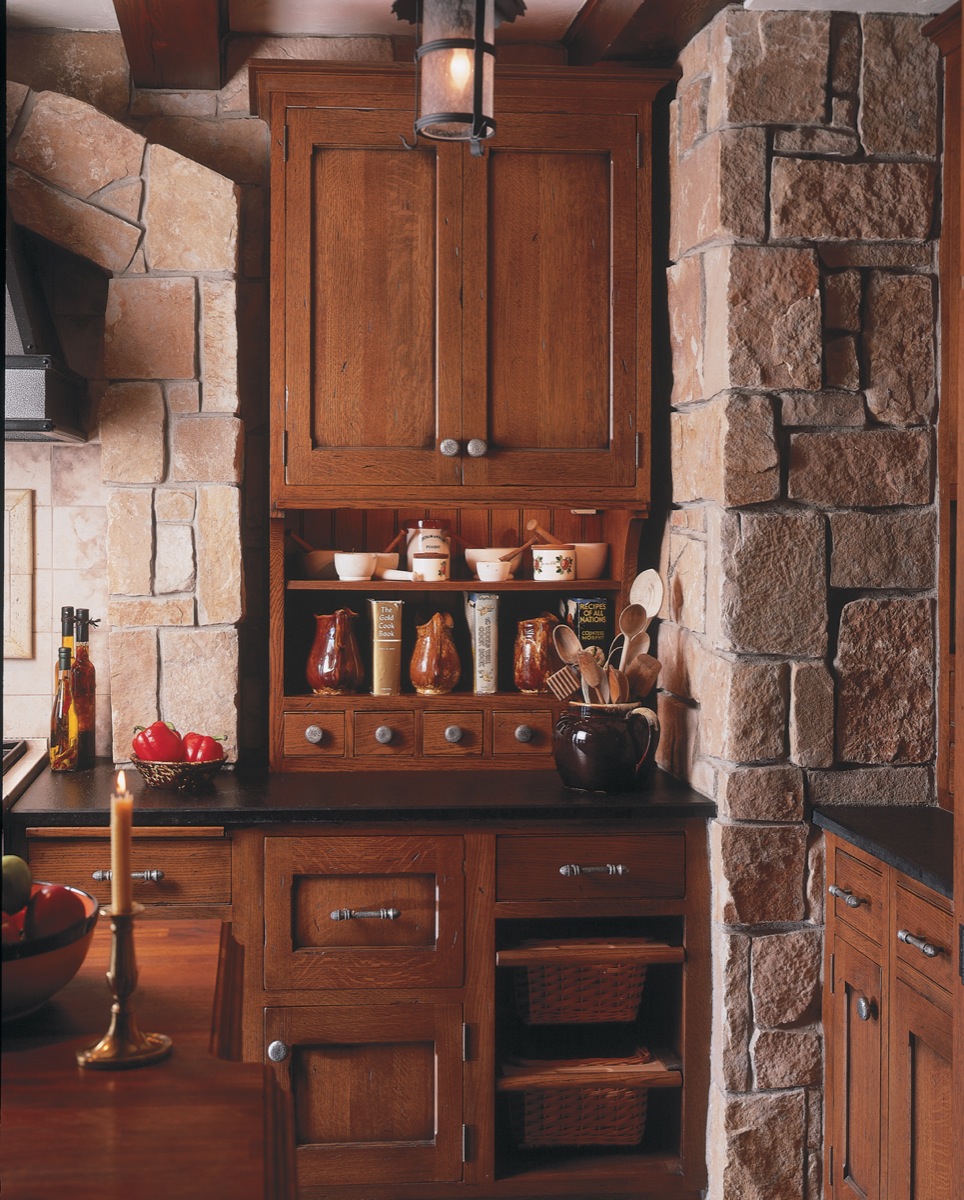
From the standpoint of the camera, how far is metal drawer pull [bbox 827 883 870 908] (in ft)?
7.99

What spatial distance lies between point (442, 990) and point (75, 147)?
214 centimetres

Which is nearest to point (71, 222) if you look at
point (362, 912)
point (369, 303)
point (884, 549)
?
point (369, 303)

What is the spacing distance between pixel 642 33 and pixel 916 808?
73.0 inches

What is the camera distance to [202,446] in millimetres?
2980

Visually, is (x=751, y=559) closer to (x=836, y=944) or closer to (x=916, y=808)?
(x=916, y=808)

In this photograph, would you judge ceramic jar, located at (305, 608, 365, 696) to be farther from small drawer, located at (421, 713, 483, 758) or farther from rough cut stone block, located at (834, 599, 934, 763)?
rough cut stone block, located at (834, 599, 934, 763)

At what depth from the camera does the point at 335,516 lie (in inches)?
128

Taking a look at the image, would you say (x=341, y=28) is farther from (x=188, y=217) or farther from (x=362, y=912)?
(x=362, y=912)

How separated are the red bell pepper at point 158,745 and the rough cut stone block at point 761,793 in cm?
121

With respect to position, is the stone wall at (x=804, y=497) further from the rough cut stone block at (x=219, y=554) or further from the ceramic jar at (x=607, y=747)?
the rough cut stone block at (x=219, y=554)

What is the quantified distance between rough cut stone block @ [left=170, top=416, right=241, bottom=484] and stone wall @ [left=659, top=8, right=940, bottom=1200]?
3.78ft

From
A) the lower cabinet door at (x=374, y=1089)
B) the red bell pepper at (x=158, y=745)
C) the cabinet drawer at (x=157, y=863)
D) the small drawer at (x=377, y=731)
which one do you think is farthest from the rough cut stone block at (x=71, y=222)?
the lower cabinet door at (x=374, y=1089)

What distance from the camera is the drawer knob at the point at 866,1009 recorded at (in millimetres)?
2375

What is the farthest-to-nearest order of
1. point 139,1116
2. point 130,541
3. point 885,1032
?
point 130,541 → point 885,1032 → point 139,1116
